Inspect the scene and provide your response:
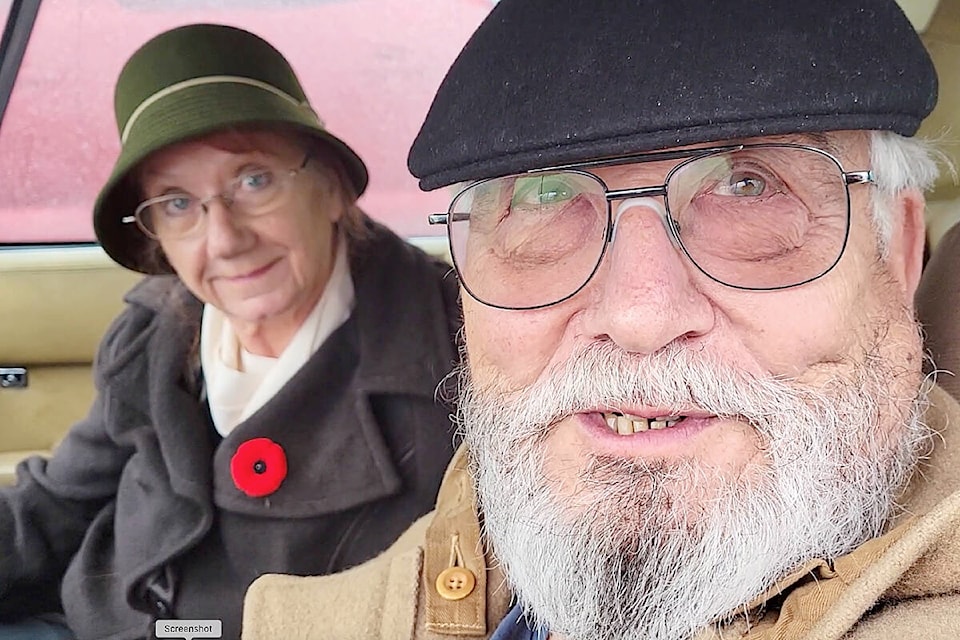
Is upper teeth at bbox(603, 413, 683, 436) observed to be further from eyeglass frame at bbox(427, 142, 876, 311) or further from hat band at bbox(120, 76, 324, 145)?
hat band at bbox(120, 76, 324, 145)

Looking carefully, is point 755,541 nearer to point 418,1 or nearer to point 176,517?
point 176,517

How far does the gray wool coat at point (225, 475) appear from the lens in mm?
1712

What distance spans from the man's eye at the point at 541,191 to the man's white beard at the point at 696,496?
0.19 metres

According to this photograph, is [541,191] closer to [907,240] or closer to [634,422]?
[634,422]

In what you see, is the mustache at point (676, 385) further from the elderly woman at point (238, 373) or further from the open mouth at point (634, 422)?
the elderly woman at point (238, 373)

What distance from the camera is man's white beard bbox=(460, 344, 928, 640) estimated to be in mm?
898

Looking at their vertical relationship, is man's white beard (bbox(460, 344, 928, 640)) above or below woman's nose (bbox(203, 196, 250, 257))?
below

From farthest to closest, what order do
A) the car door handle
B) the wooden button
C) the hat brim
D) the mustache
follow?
the car door handle < the hat brim < the wooden button < the mustache

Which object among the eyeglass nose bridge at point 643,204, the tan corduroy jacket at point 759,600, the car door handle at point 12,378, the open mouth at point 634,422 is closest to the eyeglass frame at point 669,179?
the eyeglass nose bridge at point 643,204

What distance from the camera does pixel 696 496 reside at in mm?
904

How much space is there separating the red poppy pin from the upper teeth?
928 millimetres

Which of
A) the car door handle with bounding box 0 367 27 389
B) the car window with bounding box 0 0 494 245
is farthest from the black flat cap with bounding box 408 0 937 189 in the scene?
the car door handle with bounding box 0 367 27 389

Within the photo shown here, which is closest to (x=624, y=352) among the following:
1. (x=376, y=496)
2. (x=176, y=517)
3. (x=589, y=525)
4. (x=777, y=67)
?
(x=589, y=525)

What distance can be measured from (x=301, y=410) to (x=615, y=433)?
95 centimetres
